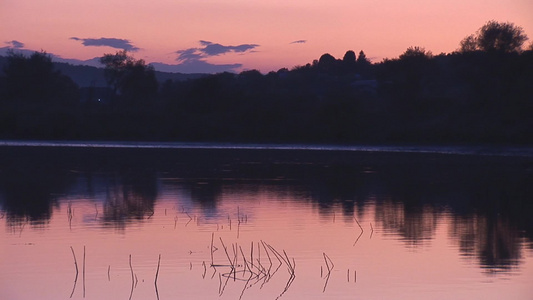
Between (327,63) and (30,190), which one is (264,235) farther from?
(327,63)

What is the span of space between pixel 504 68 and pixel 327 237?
57.4m

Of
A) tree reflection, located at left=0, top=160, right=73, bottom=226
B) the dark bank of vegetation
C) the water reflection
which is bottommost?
the water reflection

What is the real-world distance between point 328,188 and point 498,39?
5065 cm

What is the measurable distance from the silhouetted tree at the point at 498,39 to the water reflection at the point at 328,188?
3022 cm

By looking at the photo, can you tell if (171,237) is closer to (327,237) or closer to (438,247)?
(327,237)

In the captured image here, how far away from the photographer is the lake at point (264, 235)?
1341 cm

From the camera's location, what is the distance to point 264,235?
1814cm

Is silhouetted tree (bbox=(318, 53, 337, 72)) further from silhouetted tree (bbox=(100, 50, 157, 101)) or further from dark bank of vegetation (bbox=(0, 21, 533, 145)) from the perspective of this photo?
dark bank of vegetation (bbox=(0, 21, 533, 145))

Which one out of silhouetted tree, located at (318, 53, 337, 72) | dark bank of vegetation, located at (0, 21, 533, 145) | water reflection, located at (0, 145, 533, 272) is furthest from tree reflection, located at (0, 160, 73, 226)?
silhouetted tree, located at (318, 53, 337, 72)

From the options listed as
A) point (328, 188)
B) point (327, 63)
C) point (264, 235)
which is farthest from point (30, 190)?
point (327, 63)

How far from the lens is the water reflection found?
1961cm

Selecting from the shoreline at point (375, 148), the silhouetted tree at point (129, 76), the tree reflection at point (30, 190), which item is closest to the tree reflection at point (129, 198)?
the tree reflection at point (30, 190)

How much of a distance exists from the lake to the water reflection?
0.06m

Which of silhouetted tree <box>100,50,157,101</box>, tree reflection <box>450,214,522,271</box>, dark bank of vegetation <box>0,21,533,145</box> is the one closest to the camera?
tree reflection <box>450,214,522,271</box>
